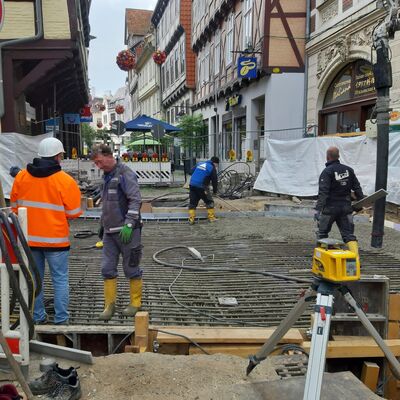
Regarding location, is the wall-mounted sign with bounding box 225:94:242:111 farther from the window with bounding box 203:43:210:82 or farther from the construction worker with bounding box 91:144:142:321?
the construction worker with bounding box 91:144:142:321

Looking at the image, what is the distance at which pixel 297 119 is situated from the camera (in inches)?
602

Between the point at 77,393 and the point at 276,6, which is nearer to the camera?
the point at 77,393

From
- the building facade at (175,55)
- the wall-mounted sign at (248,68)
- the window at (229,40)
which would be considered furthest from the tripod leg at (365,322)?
the building facade at (175,55)

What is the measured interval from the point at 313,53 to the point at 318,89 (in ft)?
4.33

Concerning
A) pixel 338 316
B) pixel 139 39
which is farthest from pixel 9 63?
pixel 139 39

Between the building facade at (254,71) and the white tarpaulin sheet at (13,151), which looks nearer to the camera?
the white tarpaulin sheet at (13,151)

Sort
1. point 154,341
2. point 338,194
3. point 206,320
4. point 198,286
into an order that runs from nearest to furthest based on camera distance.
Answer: point 154,341, point 206,320, point 198,286, point 338,194

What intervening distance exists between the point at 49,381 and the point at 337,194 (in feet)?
16.3

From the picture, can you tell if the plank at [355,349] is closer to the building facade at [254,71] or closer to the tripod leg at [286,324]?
the tripod leg at [286,324]

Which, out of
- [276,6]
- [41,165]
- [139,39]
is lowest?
[41,165]

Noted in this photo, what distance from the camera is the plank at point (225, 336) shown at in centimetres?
355

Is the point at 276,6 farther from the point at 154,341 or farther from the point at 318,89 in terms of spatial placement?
the point at 154,341

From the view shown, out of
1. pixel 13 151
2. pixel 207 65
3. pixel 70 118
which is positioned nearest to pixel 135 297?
pixel 13 151

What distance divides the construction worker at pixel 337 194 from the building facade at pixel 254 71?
7687mm
